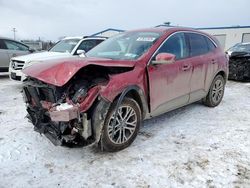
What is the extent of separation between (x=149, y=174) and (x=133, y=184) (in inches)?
11.5

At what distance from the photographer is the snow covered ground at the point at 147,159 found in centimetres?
312

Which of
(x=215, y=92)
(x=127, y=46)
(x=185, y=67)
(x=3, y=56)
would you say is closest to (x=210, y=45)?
(x=215, y=92)

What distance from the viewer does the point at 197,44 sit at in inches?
213

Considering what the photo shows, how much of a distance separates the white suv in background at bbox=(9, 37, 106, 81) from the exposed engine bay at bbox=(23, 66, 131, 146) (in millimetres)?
4136

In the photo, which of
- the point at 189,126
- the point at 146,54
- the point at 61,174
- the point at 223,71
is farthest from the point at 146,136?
the point at 223,71

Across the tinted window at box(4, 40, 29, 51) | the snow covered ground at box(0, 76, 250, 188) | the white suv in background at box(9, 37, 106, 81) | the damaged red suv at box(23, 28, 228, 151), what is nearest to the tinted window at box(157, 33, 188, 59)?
the damaged red suv at box(23, 28, 228, 151)

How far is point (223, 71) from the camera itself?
6.30 m

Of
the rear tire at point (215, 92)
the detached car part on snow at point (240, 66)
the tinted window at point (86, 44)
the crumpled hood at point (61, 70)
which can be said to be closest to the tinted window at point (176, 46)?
the crumpled hood at point (61, 70)

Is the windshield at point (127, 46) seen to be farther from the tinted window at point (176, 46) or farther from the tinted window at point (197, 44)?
the tinted window at point (197, 44)

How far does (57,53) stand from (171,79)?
5.07 meters

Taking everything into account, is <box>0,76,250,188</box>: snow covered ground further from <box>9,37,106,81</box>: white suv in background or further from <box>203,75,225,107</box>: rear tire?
<box>9,37,106,81</box>: white suv in background

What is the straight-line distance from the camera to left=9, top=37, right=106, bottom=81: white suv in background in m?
7.90

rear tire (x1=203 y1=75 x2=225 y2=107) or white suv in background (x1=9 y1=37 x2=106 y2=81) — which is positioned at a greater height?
white suv in background (x1=9 y1=37 x2=106 y2=81)

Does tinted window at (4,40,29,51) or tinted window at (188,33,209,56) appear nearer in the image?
tinted window at (188,33,209,56)
